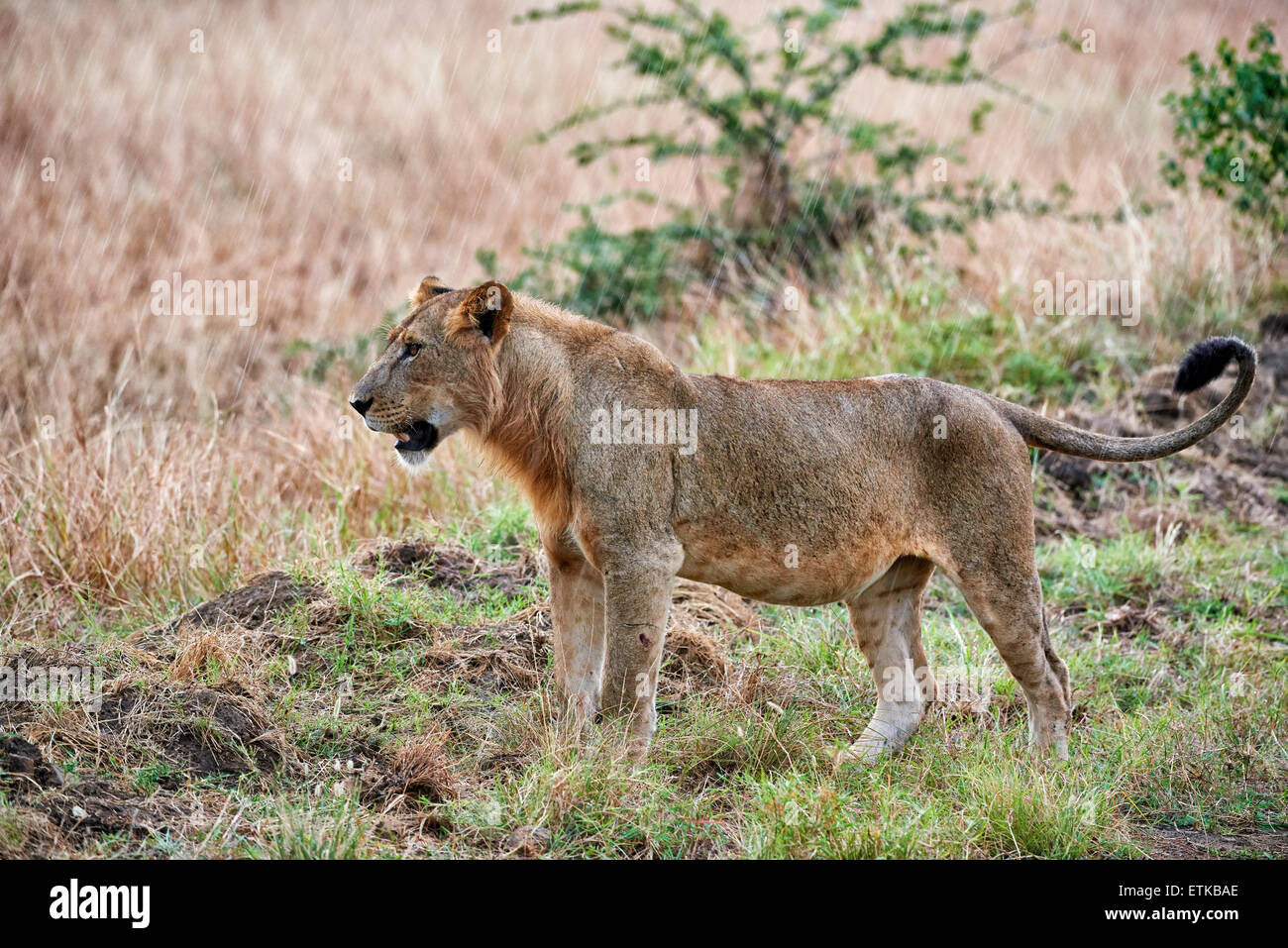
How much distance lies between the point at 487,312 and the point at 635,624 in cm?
144

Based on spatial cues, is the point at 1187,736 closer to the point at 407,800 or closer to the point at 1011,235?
the point at 407,800

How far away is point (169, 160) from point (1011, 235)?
1108 cm

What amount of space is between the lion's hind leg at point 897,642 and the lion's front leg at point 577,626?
4.04 ft

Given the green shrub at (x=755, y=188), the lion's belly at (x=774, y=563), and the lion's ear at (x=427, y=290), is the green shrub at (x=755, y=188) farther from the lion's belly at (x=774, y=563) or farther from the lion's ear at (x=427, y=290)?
the lion's belly at (x=774, y=563)

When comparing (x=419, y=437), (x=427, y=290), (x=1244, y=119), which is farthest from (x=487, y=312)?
(x=1244, y=119)

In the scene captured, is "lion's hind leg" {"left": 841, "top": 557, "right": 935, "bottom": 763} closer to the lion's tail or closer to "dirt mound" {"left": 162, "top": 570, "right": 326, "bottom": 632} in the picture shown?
the lion's tail

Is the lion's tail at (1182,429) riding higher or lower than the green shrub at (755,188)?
lower

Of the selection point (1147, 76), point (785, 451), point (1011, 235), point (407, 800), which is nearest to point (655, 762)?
point (407, 800)

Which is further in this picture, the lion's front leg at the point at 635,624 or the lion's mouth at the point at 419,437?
the lion's mouth at the point at 419,437

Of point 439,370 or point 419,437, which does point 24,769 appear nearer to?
point 419,437

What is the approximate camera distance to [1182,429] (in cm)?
600

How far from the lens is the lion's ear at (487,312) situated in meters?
5.57

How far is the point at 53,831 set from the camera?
4.62 metres

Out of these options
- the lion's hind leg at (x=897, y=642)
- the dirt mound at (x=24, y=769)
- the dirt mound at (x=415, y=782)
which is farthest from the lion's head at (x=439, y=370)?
the lion's hind leg at (x=897, y=642)
